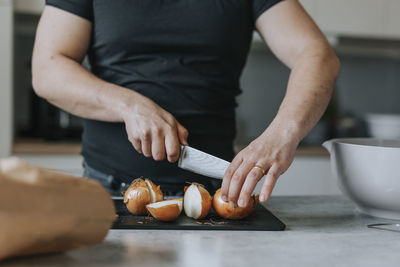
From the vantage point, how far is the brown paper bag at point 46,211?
0.50m

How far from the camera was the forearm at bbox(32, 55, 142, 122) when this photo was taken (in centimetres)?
91

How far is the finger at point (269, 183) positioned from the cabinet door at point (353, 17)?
67.9 inches

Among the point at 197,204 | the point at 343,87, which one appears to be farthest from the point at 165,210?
the point at 343,87

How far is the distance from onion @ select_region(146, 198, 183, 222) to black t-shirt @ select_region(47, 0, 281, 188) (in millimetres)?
306

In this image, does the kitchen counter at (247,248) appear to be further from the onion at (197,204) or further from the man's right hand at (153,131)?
the man's right hand at (153,131)

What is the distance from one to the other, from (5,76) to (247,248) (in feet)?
5.32

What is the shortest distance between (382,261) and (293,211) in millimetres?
297

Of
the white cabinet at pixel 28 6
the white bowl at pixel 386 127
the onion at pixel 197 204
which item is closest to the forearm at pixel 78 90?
the onion at pixel 197 204

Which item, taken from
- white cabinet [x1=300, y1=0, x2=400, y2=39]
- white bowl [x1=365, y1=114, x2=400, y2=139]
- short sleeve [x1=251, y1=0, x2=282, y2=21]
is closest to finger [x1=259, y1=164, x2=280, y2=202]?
short sleeve [x1=251, y1=0, x2=282, y2=21]

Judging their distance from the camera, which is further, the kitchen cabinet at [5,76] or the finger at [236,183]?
the kitchen cabinet at [5,76]

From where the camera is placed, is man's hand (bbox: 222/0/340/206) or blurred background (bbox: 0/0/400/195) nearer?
man's hand (bbox: 222/0/340/206)

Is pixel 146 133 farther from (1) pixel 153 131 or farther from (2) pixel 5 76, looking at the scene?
(2) pixel 5 76

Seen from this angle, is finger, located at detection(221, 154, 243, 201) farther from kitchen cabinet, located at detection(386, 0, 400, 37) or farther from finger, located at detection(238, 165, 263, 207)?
kitchen cabinet, located at detection(386, 0, 400, 37)

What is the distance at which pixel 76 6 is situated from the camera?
1033mm
